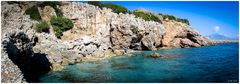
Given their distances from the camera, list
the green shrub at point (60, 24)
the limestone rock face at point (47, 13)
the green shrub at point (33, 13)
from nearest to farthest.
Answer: the green shrub at point (33, 13), the green shrub at point (60, 24), the limestone rock face at point (47, 13)

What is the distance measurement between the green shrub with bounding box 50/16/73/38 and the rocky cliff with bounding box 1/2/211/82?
86 cm

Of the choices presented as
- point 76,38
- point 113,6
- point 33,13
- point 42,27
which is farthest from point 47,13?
point 113,6

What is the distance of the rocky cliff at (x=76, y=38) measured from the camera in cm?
2958

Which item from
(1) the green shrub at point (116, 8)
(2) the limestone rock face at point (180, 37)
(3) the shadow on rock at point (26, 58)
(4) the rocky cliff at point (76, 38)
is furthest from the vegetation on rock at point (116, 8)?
(3) the shadow on rock at point (26, 58)

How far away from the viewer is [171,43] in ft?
238

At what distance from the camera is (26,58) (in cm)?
3206

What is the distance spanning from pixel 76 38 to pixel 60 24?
5239mm

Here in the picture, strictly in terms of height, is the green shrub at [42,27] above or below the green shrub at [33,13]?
below

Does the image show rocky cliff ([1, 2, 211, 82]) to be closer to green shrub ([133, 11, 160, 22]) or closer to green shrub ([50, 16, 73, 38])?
green shrub ([50, 16, 73, 38])

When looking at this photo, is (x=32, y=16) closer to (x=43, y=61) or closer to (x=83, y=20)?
(x=83, y=20)

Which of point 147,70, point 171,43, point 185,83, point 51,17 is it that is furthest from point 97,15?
point 185,83

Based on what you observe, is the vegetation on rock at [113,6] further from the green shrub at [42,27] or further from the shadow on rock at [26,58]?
the shadow on rock at [26,58]

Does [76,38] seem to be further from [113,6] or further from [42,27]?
[113,6]

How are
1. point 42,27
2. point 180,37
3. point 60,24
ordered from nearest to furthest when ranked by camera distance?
point 42,27, point 60,24, point 180,37
